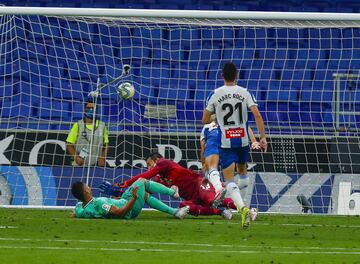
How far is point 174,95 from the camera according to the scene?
2227 centimetres

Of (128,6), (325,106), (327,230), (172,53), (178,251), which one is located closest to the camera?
(178,251)

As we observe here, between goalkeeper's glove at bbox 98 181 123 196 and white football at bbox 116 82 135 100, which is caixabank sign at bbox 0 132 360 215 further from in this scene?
goalkeeper's glove at bbox 98 181 123 196

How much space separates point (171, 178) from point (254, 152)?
10.7 ft

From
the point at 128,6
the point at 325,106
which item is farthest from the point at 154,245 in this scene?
the point at 128,6

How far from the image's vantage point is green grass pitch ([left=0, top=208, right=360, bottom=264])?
9.61m

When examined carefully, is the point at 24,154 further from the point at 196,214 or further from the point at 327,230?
the point at 327,230

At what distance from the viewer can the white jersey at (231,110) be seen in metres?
13.9

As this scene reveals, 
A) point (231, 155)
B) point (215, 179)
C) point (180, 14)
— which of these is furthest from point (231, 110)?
point (180, 14)

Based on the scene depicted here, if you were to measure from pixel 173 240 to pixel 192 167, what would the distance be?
25.9ft

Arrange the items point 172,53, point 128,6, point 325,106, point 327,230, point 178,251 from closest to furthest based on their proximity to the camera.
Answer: point 178,251 < point 327,230 < point 325,106 < point 172,53 < point 128,6

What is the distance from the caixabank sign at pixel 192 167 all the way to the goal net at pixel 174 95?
0.02 metres

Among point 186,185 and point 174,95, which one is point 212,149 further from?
point 174,95

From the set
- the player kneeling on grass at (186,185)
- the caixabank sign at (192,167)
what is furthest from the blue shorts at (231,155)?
the caixabank sign at (192,167)

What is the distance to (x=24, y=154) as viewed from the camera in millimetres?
19234
